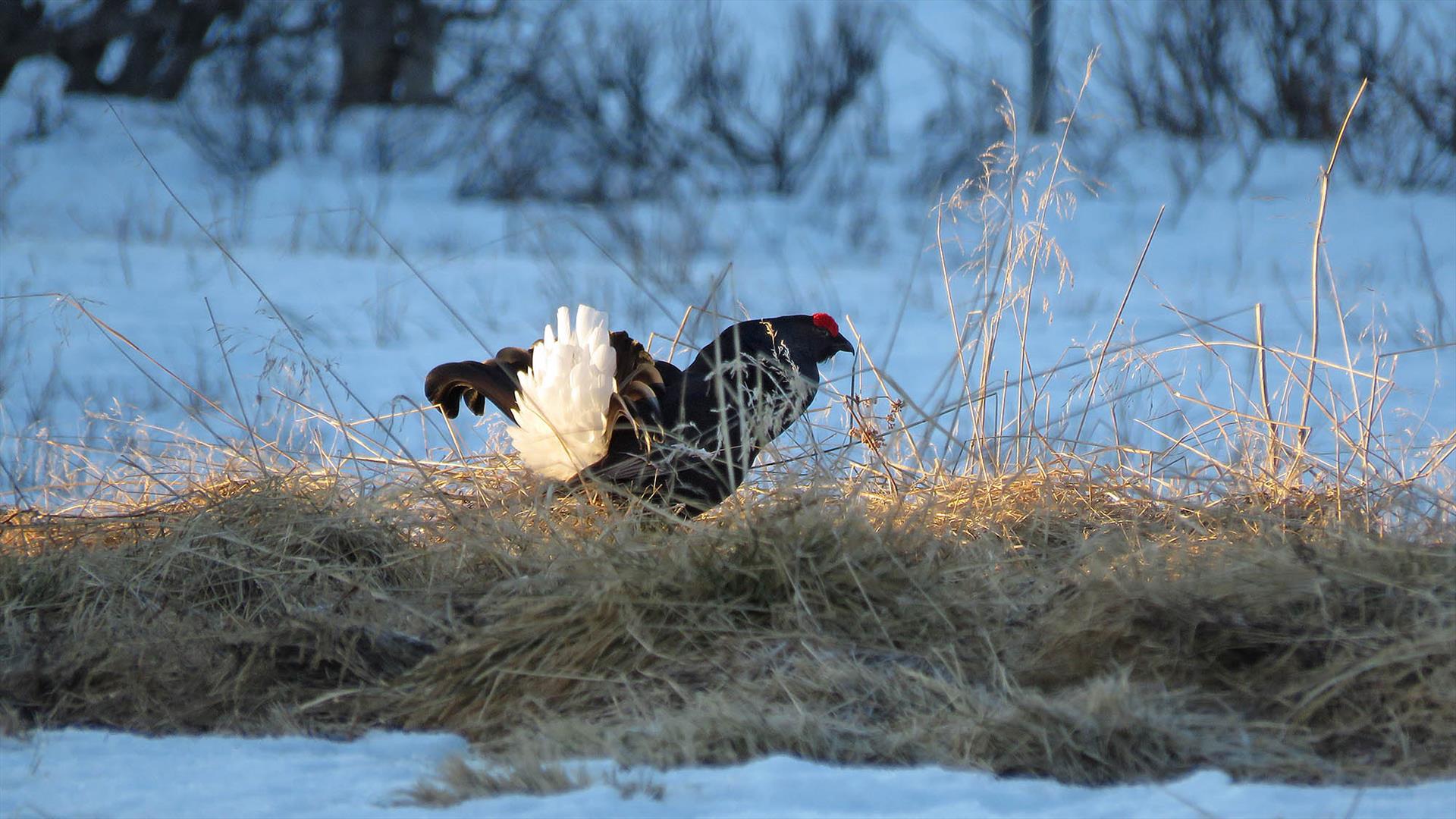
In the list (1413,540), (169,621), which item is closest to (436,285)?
(169,621)

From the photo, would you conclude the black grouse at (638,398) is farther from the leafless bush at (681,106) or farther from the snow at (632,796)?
the leafless bush at (681,106)

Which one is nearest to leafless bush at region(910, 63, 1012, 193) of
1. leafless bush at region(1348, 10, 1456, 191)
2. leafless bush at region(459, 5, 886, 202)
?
leafless bush at region(459, 5, 886, 202)

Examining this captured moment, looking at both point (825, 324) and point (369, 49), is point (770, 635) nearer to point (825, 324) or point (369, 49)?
point (825, 324)

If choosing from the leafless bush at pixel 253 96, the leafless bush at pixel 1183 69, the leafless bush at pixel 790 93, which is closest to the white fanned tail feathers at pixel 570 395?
the leafless bush at pixel 253 96

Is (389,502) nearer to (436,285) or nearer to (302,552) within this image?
Result: (302,552)

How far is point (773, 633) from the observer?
205 cm

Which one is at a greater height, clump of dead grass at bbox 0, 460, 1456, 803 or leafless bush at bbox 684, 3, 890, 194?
leafless bush at bbox 684, 3, 890, 194

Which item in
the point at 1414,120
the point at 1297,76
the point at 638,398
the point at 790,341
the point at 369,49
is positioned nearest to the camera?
the point at 638,398

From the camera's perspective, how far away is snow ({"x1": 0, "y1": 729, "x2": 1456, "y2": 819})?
153 cm

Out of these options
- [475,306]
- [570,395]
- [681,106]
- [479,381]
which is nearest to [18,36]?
[681,106]

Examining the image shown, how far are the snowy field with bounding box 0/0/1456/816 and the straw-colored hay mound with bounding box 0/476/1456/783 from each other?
10 cm

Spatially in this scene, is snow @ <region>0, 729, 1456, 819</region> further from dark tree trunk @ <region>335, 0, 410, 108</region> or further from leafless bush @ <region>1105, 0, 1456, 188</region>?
dark tree trunk @ <region>335, 0, 410, 108</region>

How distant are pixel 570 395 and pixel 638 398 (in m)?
0.18

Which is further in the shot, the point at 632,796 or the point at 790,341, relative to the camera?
the point at 790,341
